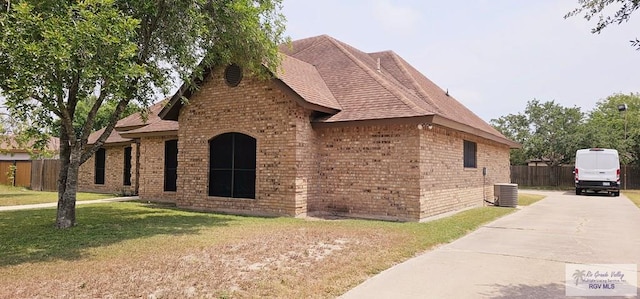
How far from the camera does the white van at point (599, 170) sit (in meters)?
21.6

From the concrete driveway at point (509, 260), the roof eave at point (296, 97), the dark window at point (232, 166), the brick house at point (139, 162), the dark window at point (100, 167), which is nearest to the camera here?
the concrete driveway at point (509, 260)

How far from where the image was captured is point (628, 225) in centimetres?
1064

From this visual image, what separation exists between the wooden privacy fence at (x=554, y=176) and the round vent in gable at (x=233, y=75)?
90.0 feet

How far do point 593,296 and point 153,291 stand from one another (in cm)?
506

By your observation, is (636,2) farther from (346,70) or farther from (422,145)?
(346,70)

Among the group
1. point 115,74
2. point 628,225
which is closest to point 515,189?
point 628,225

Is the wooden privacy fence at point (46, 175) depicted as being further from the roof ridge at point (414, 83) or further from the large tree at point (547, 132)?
the large tree at point (547, 132)

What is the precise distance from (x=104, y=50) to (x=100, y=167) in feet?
53.5

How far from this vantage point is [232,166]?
12742 mm

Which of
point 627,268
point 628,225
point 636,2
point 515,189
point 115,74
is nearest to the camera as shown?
point 636,2

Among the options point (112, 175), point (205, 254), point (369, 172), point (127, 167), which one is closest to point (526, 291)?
point (205, 254)

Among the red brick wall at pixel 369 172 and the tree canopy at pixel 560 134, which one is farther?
the tree canopy at pixel 560 134

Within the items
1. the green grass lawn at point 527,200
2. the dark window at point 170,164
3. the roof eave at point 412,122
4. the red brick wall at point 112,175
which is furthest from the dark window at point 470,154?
the red brick wall at point 112,175

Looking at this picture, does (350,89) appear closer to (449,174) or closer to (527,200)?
(449,174)
